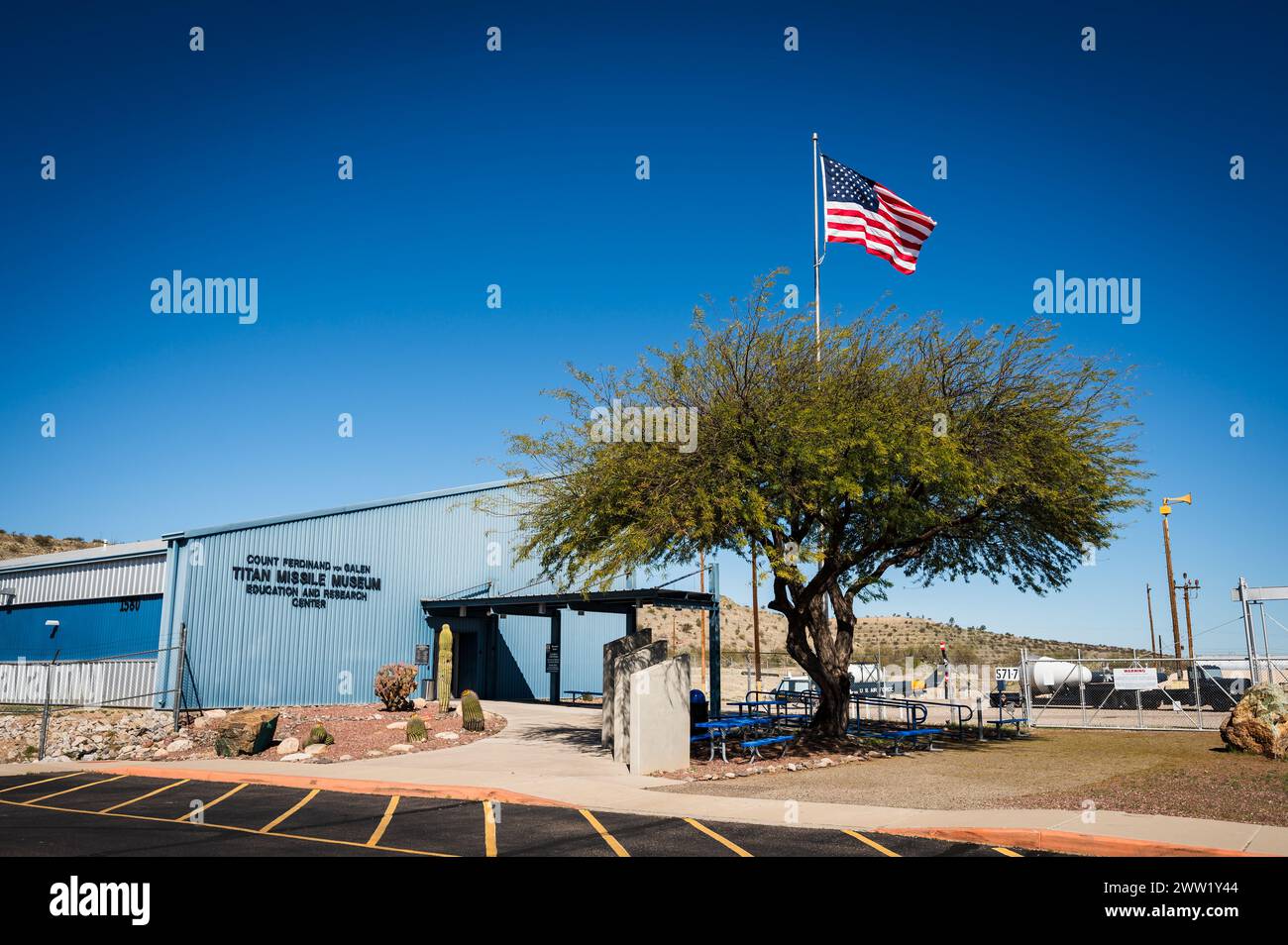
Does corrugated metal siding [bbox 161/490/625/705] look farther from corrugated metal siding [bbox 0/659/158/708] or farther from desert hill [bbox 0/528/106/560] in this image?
desert hill [bbox 0/528/106/560]

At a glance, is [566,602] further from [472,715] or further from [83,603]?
[83,603]

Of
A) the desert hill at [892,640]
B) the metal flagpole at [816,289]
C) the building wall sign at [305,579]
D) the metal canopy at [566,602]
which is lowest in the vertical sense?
the desert hill at [892,640]

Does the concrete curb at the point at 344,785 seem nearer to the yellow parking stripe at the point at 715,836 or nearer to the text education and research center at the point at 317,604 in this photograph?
the yellow parking stripe at the point at 715,836

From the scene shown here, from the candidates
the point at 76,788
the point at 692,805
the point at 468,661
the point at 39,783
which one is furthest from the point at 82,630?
the point at 692,805

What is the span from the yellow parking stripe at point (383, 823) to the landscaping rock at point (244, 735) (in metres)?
7.96

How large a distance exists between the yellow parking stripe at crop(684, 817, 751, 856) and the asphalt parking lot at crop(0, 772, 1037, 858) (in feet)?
0.04

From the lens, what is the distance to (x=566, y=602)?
31.6 m

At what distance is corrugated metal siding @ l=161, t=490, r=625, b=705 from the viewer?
90.8 ft

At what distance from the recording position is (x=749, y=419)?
57.9ft

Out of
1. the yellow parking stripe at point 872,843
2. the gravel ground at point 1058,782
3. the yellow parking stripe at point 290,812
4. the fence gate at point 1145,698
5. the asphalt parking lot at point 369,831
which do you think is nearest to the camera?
the yellow parking stripe at point 872,843

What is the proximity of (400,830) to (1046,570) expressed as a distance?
1681 cm

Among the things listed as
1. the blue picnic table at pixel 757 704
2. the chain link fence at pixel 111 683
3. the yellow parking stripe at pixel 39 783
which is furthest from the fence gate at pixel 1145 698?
the chain link fence at pixel 111 683

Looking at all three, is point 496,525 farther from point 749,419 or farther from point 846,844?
point 846,844

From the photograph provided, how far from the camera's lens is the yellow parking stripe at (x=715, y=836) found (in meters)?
9.76
